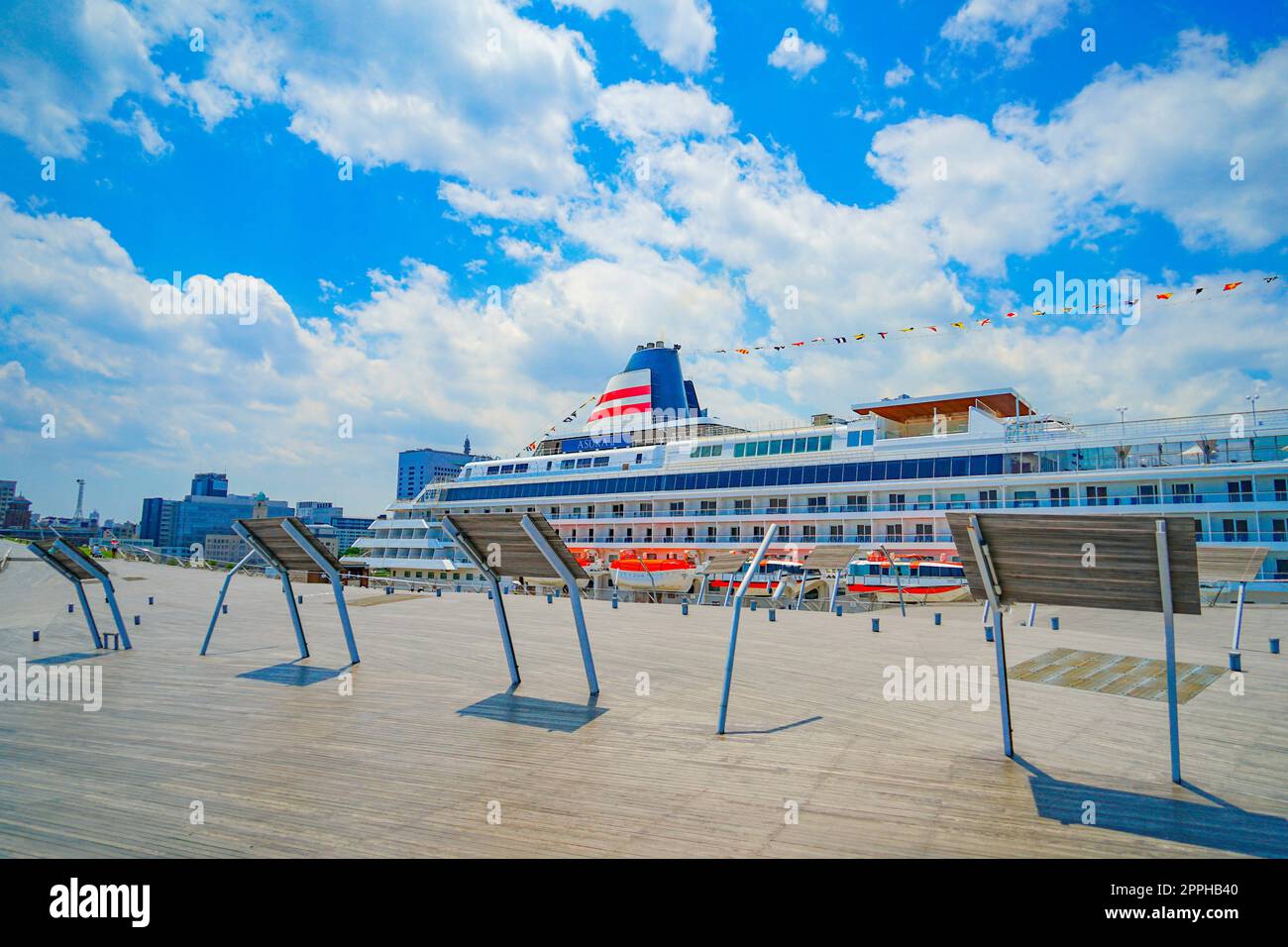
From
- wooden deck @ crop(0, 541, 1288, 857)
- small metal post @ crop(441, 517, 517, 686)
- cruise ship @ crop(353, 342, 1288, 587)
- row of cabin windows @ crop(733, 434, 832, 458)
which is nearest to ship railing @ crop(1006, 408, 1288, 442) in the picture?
cruise ship @ crop(353, 342, 1288, 587)

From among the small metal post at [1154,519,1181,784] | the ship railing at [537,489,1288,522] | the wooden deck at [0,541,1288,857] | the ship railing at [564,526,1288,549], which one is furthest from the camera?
the ship railing at [537,489,1288,522]

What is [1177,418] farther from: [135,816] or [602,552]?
[135,816]

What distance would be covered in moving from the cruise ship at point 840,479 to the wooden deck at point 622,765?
46.3 feet

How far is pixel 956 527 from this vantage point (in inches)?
221

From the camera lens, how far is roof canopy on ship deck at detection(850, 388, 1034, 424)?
1547 inches

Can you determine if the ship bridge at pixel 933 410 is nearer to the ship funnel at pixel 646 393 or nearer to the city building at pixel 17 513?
the ship funnel at pixel 646 393

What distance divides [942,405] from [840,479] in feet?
28.4

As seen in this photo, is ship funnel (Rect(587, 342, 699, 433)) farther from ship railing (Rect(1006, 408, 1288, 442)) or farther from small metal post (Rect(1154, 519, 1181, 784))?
small metal post (Rect(1154, 519, 1181, 784))

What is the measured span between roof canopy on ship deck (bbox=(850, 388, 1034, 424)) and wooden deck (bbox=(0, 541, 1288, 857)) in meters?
30.8

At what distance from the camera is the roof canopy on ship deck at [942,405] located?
3928cm

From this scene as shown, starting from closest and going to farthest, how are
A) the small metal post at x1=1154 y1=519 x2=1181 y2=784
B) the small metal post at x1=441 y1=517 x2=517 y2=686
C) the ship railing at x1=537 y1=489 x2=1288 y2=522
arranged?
the small metal post at x1=1154 y1=519 x2=1181 y2=784, the small metal post at x1=441 y1=517 x2=517 y2=686, the ship railing at x1=537 y1=489 x2=1288 y2=522

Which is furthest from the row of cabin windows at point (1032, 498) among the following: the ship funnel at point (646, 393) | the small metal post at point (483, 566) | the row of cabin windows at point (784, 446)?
the small metal post at point (483, 566)

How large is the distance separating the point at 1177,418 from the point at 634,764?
113 feet

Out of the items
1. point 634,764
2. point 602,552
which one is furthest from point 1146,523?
A: point 602,552
